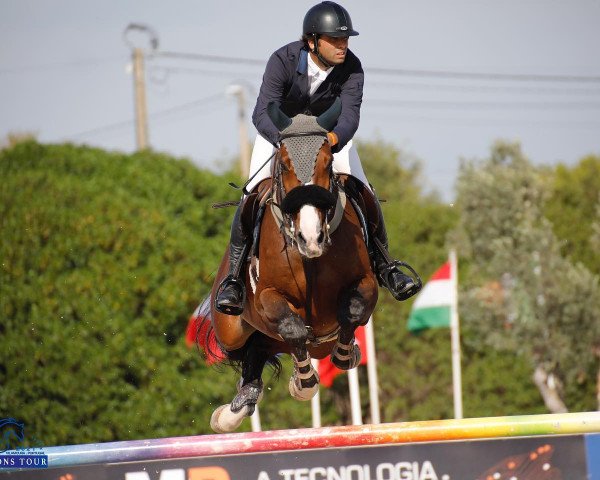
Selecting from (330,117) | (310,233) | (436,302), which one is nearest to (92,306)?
(436,302)

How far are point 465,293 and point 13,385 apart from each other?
9.34m

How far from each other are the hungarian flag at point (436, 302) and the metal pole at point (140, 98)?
1170 centimetres

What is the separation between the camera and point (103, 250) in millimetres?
15562

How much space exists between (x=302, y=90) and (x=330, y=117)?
672 millimetres

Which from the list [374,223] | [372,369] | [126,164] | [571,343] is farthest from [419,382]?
[374,223]

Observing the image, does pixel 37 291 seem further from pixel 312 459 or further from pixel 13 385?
pixel 312 459

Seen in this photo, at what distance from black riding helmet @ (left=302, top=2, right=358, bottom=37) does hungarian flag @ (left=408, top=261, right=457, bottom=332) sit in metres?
11.0

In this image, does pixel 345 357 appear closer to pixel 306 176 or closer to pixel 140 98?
pixel 306 176

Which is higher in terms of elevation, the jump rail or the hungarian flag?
the hungarian flag

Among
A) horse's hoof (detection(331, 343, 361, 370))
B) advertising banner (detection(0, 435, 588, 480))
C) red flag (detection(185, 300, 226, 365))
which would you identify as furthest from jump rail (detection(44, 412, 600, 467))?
red flag (detection(185, 300, 226, 365))

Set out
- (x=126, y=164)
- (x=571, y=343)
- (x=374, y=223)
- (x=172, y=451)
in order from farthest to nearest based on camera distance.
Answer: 1. (x=571, y=343)
2. (x=126, y=164)
3. (x=374, y=223)
4. (x=172, y=451)

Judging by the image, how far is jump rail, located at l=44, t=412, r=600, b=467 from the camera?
6.27 m

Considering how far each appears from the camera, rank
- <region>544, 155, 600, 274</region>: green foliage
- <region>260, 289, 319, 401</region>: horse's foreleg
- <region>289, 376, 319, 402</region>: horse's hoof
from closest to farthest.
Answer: <region>260, 289, 319, 401</region>: horse's foreleg, <region>289, 376, 319, 402</region>: horse's hoof, <region>544, 155, 600, 274</region>: green foliage

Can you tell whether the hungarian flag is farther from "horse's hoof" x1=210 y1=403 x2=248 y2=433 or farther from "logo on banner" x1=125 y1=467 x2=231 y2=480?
"logo on banner" x1=125 y1=467 x2=231 y2=480
